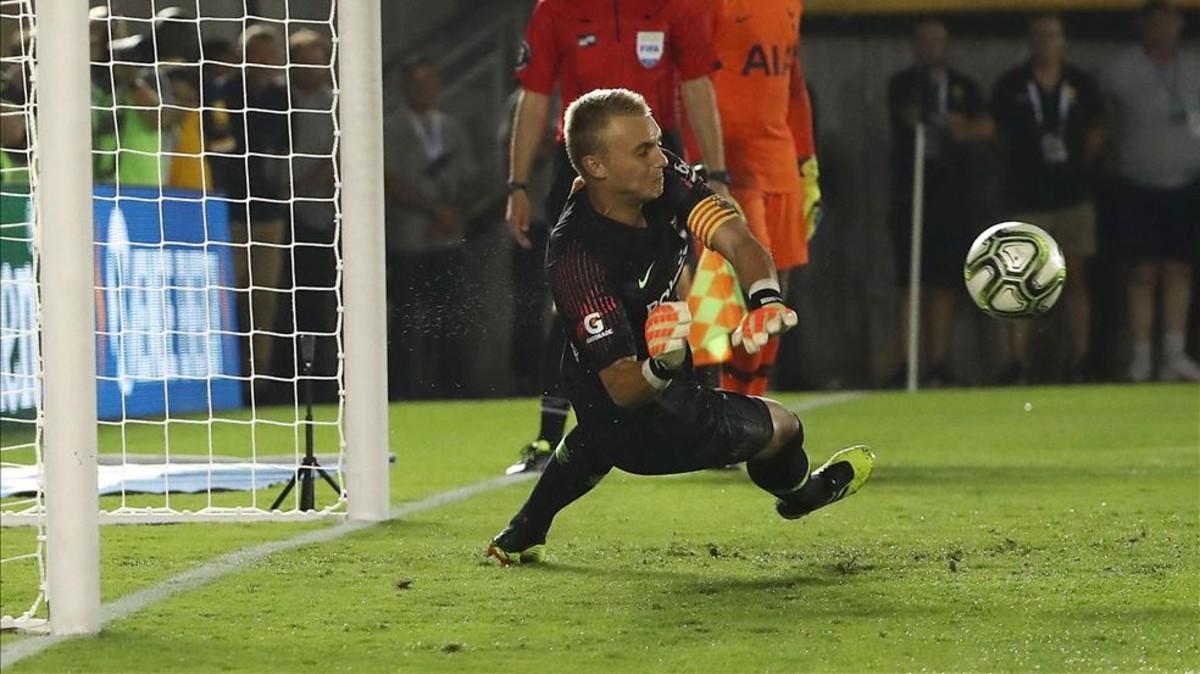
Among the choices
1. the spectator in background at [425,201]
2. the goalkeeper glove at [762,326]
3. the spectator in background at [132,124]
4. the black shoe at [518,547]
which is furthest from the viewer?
the spectator in background at [425,201]

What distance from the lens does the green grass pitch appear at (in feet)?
14.4

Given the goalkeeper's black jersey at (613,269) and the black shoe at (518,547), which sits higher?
the goalkeeper's black jersey at (613,269)

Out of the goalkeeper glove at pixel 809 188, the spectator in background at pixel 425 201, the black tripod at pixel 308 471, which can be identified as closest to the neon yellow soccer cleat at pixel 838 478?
the black tripod at pixel 308 471

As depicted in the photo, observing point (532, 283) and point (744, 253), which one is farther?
point (532, 283)

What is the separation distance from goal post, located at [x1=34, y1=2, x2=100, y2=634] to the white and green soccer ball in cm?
302

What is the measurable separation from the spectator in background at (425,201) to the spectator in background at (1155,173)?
405 cm

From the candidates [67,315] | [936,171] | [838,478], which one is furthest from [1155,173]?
[67,315]

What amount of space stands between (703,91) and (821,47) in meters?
5.74

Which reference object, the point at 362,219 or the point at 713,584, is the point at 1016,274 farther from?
the point at 362,219

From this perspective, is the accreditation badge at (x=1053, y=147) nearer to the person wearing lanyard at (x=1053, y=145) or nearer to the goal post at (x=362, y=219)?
the person wearing lanyard at (x=1053, y=145)

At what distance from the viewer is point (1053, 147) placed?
44.1 feet

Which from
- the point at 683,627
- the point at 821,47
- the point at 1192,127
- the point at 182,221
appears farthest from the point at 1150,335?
the point at 683,627

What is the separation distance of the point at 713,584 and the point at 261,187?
7.96m

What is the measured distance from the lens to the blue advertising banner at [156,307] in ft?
34.8
